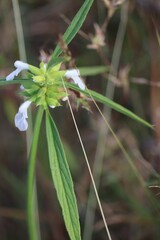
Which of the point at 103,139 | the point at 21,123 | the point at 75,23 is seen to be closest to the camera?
the point at 21,123

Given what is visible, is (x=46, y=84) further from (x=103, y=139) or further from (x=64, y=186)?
(x=103, y=139)

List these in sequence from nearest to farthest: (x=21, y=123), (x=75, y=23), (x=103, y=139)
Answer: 1. (x=21, y=123)
2. (x=75, y=23)
3. (x=103, y=139)

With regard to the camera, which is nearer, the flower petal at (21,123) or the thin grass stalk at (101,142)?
the flower petal at (21,123)

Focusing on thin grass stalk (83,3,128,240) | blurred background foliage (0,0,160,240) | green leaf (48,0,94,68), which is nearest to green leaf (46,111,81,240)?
green leaf (48,0,94,68)

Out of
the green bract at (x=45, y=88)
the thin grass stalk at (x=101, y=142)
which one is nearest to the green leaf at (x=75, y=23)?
the green bract at (x=45, y=88)

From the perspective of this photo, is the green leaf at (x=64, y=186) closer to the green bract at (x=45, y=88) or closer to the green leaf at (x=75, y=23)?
the green bract at (x=45, y=88)

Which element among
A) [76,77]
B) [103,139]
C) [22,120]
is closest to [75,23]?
[76,77]

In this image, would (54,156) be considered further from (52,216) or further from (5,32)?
(5,32)

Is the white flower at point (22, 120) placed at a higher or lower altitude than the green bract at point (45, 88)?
lower
